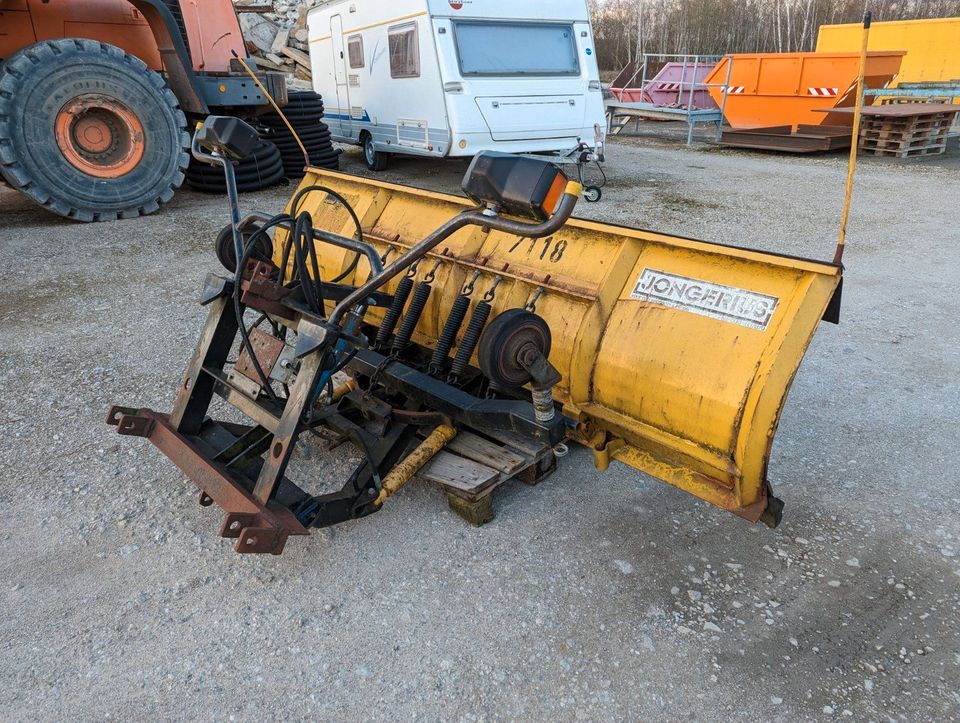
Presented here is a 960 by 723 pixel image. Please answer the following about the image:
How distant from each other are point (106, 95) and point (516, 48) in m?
4.96

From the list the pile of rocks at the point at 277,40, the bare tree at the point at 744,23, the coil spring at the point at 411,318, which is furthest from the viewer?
the bare tree at the point at 744,23

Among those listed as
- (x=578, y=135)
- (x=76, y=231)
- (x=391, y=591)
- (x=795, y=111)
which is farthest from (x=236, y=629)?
(x=795, y=111)

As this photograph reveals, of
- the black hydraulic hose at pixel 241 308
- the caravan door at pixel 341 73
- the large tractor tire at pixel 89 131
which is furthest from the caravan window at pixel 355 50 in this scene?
the black hydraulic hose at pixel 241 308

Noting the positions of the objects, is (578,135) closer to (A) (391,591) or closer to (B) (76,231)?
(B) (76,231)

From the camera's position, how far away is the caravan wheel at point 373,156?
451 inches

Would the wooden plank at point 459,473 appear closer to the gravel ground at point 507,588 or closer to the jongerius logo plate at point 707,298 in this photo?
the gravel ground at point 507,588

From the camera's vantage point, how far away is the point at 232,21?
9.22 m

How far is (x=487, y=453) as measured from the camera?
306 centimetres

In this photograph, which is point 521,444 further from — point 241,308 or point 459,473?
point 241,308

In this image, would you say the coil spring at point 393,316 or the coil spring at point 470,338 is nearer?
the coil spring at point 470,338

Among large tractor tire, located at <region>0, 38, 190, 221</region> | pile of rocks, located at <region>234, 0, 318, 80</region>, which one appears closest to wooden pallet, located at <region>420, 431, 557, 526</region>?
large tractor tire, located at <region>0, 38, 190, 221</region>

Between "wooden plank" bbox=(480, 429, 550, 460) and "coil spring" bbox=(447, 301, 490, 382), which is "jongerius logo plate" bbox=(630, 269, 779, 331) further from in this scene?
"wooden plank" bbox=(480, 429, 550, 460)

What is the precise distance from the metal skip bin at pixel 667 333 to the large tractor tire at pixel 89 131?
5977 mm

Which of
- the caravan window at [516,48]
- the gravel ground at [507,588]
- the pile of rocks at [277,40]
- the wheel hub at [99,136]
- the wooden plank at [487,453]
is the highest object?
the pile of rocks at [277,40]
